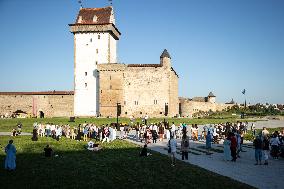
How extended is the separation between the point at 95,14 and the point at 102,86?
46.3 ft

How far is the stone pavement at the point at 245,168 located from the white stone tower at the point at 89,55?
38437 mm

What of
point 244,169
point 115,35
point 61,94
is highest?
point 115,35

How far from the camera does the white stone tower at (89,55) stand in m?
56.4

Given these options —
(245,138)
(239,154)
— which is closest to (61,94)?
(245,138)

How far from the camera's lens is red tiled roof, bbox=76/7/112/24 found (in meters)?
58.3

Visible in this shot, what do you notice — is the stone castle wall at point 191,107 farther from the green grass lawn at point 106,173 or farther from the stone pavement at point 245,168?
the green grass lawn at point 106,173

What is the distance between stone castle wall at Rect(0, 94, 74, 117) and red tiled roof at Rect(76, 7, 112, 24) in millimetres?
13774

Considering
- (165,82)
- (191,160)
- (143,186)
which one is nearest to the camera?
(143,186)

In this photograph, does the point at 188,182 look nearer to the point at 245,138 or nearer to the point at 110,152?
the point at 110,152

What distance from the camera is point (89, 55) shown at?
57.6m

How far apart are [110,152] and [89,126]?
28.8ft

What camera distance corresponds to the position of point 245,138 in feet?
86.3

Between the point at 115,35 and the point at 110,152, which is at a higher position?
the point at 115,35

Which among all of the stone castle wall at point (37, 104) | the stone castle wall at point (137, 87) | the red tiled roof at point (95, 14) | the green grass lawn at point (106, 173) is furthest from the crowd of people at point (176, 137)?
the red tiled roof at point (95, 14)
